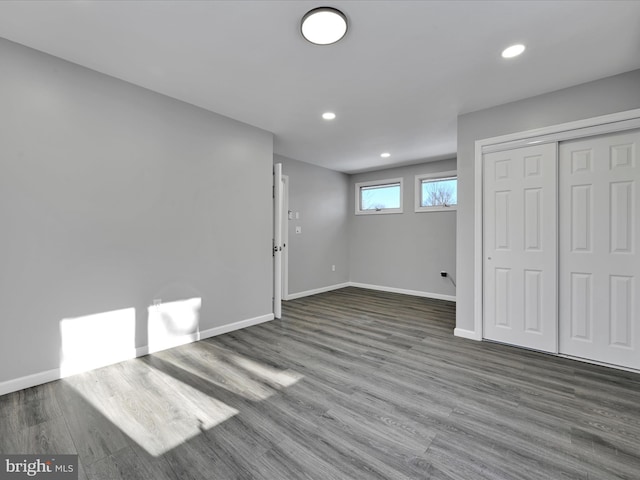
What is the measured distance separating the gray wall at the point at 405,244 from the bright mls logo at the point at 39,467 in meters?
5.35

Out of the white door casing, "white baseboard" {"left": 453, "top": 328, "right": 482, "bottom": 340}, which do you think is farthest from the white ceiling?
"white baseboard" {"left": 453, "top": 328, "right": 482, "bottom": 340}

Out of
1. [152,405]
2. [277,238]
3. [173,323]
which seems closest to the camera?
[152,405]

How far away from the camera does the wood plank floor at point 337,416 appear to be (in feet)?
5.07

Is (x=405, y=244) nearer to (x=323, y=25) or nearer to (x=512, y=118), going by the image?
(x=512, y=118)

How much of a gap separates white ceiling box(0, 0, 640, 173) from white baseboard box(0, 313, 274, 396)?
8.34 ft

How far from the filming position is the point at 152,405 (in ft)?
6.77

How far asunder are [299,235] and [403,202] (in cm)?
223

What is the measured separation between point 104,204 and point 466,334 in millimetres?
3970

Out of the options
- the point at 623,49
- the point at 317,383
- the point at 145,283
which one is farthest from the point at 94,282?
the point at 623,49

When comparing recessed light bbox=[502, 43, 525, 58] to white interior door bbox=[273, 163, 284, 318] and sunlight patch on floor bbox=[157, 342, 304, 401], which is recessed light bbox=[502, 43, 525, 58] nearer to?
white interior door bbox=[273, 163, 284, 318]

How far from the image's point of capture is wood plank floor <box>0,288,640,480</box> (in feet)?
5.07

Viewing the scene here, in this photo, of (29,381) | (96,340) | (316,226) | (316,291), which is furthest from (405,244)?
(29,381)

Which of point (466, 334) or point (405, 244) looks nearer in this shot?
point (466, 334)

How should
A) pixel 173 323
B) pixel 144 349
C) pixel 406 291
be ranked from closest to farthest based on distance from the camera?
pixel 144 349 < pixel 173 323 < pixel 406 291
